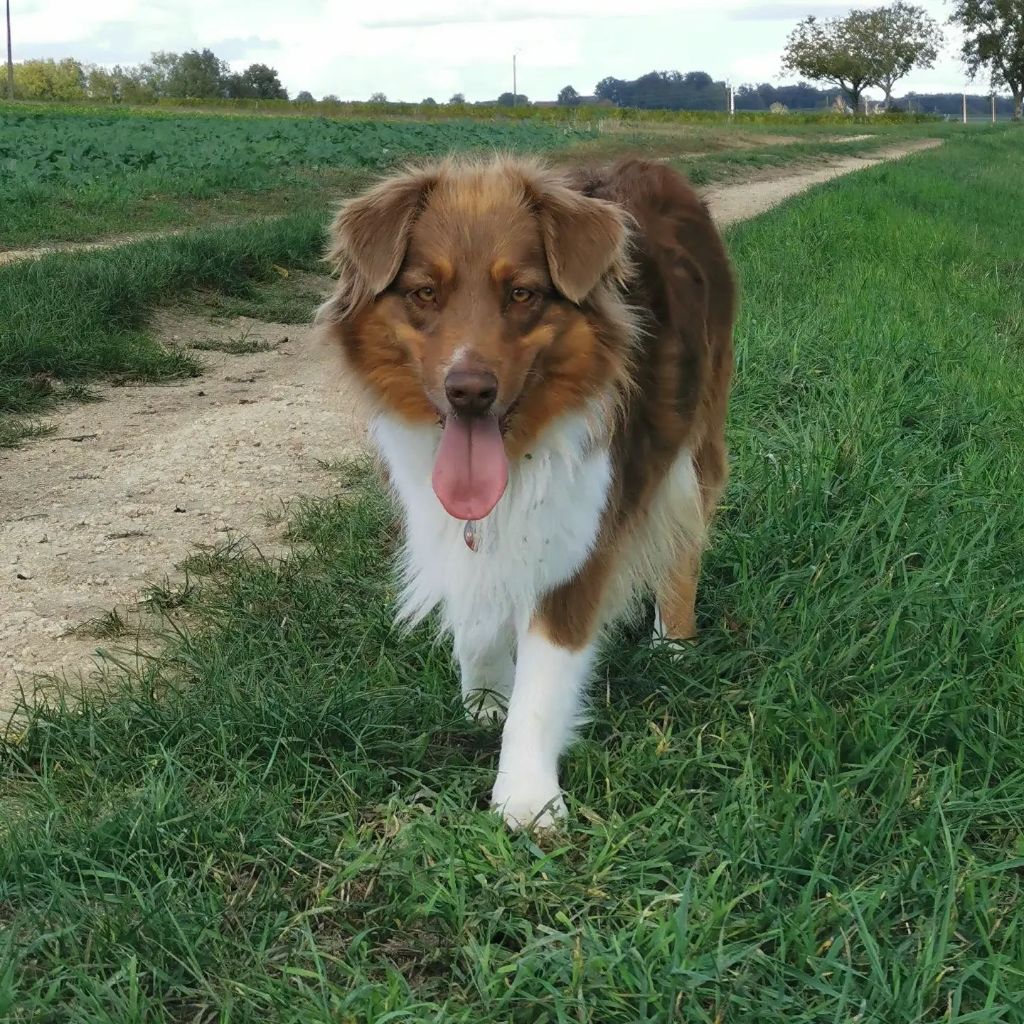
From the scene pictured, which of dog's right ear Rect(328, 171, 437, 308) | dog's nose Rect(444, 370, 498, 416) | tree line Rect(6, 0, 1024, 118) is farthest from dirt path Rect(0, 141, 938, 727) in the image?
tree line Rect(6, 0, 1024, 118)

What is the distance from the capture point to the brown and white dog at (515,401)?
2545mm

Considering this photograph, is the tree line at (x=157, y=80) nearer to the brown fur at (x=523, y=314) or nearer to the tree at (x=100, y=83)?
the tree at (x=100, y=83)

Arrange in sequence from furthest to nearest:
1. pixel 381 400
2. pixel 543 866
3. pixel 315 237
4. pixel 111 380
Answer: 1. pixel 315 237
2. pixel 111 380
3. pixel 381 400
4. pixel 543 866

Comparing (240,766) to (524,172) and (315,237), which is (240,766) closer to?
(524,172)

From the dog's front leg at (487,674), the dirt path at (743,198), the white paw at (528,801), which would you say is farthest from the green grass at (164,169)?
the white paw at (528,801)

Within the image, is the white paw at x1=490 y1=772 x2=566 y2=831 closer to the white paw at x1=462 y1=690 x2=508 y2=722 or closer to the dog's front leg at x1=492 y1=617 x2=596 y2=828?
the dog's front leg at x1=492 y1=617 x2=596 y2=828

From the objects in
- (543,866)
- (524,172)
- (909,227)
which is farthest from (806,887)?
(909,227)

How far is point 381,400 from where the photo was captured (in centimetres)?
270

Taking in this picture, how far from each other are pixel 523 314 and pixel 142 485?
2.96 m

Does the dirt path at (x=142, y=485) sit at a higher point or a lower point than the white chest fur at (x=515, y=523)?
lower

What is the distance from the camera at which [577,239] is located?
2.60 meters

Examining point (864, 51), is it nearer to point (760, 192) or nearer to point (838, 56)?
point (838, 56)

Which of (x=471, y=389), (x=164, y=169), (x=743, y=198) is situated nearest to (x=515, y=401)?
(x=471, y=389)

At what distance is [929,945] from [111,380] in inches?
229
